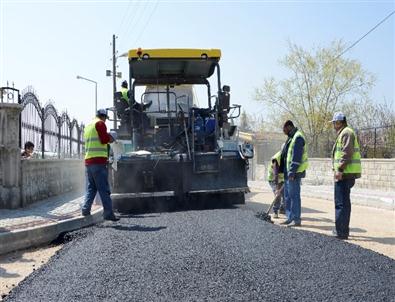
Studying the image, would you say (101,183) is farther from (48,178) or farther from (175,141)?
(48,178)

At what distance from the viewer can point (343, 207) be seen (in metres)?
6.11

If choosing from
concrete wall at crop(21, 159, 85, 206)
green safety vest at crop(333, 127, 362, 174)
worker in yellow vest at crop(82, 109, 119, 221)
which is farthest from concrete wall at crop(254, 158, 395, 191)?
worker in yellow vest at crop(82, 109, 119, 221)

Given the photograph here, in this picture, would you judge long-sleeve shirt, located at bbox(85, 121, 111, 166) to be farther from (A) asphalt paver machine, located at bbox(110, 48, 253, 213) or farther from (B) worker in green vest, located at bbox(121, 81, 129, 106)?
(B) worker in green vest, located at bbox(121, 81, 129, 106)

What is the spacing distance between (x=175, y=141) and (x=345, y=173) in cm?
348

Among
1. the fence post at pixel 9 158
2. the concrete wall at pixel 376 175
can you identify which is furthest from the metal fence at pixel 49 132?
the concrete wall at pixel 376 175

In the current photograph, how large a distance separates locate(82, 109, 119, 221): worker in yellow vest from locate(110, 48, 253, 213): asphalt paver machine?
88 cm

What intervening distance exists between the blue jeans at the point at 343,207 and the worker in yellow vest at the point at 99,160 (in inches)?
115

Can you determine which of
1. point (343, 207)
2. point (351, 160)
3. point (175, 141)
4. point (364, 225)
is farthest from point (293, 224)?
point (175, 141)

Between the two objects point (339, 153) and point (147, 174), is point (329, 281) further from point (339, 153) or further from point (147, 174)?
point (147, 174)

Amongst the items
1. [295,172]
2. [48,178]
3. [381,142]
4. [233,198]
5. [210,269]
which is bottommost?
[210,269]

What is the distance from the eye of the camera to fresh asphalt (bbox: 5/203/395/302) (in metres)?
3.55

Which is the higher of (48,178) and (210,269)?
(48,178)

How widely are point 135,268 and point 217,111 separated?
512 centimetres

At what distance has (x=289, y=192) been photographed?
721 centimetres
